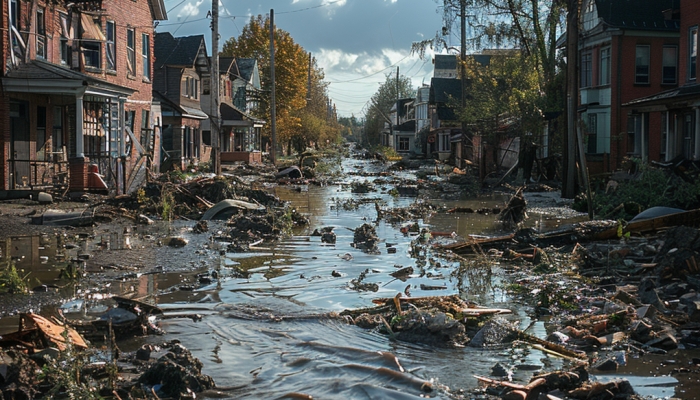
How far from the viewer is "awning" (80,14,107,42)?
2748 cm

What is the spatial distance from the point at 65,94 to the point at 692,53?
21612 mm

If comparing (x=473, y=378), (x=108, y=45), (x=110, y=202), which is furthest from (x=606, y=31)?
(x=473, y=378)

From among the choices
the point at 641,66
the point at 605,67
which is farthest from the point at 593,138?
the point at 641,66

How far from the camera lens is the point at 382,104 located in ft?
500

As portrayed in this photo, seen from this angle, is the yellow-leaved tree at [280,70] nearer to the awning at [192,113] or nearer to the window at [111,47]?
the awning at [192,113]

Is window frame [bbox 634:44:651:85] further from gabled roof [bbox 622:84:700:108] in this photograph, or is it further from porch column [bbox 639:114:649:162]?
gabled roof [bbox 622:84:700:108]

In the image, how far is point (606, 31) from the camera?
113 ft

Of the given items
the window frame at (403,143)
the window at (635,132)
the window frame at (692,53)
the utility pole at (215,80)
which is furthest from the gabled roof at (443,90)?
the window frame at (692,53)

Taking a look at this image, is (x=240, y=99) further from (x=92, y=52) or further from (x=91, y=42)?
(x=91, y=42)

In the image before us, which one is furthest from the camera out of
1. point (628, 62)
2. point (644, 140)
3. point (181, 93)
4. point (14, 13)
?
point (181, 93)

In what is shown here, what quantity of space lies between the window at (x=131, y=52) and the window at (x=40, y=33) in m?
7.19

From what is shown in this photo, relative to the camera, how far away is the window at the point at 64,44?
85.8 ft

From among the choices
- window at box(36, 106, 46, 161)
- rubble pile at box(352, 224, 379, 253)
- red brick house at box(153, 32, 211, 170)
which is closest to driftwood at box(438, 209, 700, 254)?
rubble pile at box(352, 224, 379, 253)

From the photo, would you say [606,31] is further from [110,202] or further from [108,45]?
[110,202]
